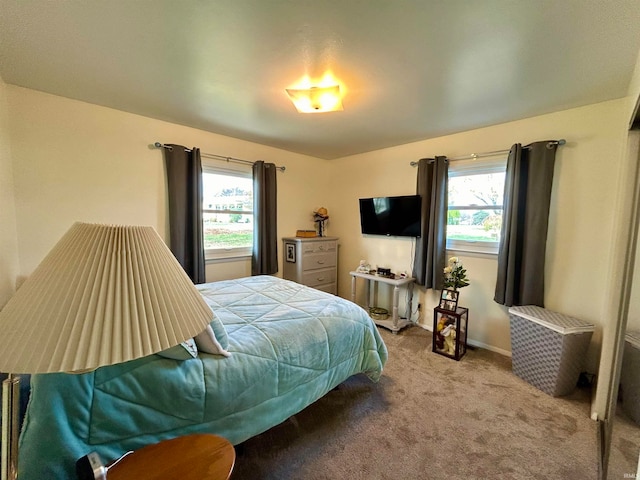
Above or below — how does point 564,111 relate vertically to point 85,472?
above

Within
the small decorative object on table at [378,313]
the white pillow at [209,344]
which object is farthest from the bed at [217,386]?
the small decorative object on table at [378,313]

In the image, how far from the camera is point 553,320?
2.16m

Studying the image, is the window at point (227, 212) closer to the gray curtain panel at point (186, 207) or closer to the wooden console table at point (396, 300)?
the gray curtain panel at point (186, 207)

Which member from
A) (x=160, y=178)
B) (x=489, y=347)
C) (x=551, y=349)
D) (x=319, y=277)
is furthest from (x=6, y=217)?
(x=489, y=347)

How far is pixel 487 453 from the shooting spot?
5.12ft

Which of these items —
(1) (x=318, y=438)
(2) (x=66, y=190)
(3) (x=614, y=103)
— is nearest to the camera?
(1) (x=318, y=438)

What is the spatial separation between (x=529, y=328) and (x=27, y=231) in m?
4.36

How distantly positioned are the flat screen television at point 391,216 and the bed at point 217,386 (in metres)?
1.69

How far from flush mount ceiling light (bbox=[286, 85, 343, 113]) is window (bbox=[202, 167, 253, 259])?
165 cm

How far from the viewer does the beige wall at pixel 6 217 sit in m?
1.89

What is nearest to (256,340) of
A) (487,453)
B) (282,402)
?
(282,402)

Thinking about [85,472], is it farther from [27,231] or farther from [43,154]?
[43,154]

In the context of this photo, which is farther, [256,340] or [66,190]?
[66,190]

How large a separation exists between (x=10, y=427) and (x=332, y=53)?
2.01 m
